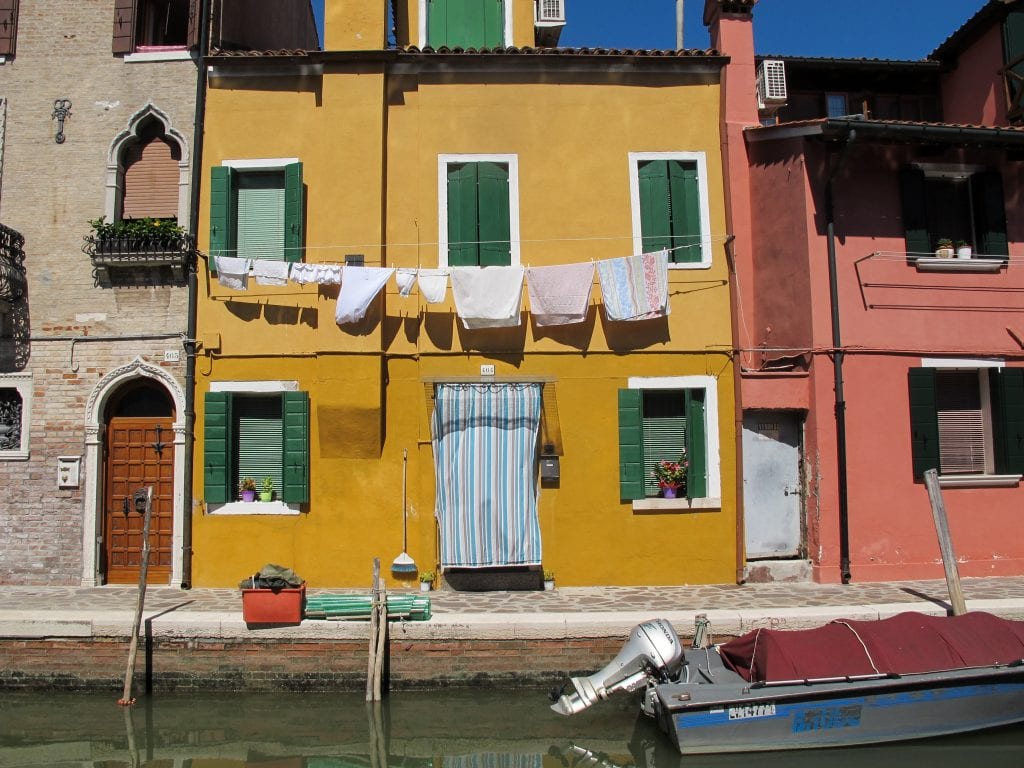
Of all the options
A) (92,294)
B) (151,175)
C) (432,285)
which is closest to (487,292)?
(432,285)

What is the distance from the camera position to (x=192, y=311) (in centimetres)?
1123

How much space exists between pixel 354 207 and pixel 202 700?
6.39m

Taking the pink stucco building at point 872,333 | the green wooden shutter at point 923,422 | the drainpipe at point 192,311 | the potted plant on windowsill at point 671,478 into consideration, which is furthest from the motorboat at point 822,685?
the drainpipe at point 192,311

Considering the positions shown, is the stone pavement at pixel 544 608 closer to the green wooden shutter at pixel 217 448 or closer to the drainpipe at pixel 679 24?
the green wooden shutter at pixel 217 448

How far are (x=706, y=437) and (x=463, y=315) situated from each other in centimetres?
368

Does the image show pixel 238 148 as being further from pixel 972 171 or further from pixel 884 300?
pixel 972 171

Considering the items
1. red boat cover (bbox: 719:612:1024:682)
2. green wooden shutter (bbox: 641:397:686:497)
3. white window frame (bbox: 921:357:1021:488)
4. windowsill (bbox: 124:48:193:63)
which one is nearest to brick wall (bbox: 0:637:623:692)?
red boat cover (bbox: 719:612:1024:682)

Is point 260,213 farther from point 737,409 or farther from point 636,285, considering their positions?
point 737,409

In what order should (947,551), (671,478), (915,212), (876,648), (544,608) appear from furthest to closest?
(915,212)
(671,478)
(544,608)
(947,551)
(876,648)

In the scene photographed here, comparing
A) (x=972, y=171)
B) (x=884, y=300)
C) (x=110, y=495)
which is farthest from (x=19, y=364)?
(x=972, y=171)

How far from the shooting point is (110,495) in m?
11.3

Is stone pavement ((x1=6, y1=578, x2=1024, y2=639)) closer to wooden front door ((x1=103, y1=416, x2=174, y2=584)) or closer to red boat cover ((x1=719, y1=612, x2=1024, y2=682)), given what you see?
wooden front door ((x1=103, y1=416, x2=174, y2=584))

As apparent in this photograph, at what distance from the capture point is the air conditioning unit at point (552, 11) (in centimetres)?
1251

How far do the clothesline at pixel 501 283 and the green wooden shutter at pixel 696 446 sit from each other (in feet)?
4.49
